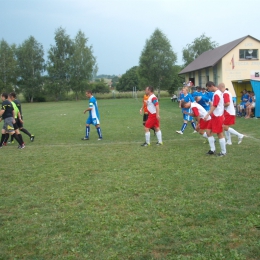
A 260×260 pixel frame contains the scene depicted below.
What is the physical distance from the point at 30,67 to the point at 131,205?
61.1 m

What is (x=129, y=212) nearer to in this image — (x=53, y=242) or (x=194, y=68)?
(x=53, y=242)

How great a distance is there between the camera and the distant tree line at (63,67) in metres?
59.8

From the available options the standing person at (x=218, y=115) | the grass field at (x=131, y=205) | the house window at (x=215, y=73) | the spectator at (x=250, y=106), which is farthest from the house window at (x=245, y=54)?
the standing person at (x=218, y=115)

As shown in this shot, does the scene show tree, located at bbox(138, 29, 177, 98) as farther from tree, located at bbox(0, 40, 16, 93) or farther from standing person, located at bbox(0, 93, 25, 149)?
standing person, located at bbox(0, 93, 25, 149)

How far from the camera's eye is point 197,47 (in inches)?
2680

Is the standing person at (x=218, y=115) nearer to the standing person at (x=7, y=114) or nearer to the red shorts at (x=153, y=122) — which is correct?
the red shorts at (x=153, y=122)

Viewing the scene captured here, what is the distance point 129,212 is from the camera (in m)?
4.97

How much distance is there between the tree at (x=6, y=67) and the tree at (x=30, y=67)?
2096mm

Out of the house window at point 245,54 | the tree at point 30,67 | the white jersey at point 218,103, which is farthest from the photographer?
the tree at point 30,67

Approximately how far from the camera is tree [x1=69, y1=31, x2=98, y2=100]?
205ft

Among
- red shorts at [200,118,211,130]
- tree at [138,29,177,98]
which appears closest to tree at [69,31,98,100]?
tree at [138,29,177,98]

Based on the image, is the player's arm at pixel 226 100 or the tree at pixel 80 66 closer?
the player's arm at pixel 226 100

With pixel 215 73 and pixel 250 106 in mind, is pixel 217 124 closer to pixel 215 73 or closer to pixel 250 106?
pixel 250 106

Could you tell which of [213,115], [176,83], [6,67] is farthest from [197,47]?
[213,115]
